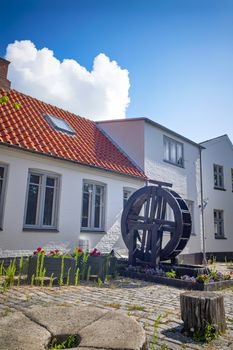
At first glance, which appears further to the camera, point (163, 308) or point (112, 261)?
point (112, 261)

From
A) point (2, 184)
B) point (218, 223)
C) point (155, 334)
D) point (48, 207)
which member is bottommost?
point (155, 334)

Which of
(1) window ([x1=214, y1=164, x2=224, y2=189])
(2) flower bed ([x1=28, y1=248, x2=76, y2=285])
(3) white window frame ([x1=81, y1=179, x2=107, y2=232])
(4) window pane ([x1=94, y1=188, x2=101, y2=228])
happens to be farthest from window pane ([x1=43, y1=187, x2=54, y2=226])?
(1) window ([x1=214, y1=164, x2=224, y2=189])

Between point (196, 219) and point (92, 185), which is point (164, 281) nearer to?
point (92, 185)

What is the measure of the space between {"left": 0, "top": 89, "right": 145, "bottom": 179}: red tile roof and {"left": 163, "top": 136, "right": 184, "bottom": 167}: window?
258 centimetres

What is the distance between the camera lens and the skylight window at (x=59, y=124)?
11.3 metres

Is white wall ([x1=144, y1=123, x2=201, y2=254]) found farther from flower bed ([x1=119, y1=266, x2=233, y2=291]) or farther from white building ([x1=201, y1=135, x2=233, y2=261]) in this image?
flower bed ([x1=119, y1=266, x2=233, y2=291])

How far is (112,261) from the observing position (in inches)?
318

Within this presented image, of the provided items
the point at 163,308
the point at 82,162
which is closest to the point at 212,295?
the point at 163,308

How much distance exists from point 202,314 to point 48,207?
254 inches

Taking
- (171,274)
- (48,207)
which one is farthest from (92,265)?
(48,207)

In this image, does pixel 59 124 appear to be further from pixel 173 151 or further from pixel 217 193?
pixel 217 193

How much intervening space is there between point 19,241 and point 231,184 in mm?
14330

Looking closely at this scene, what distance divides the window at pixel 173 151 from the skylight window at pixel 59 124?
5112mm

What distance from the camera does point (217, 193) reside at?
55.9ft
